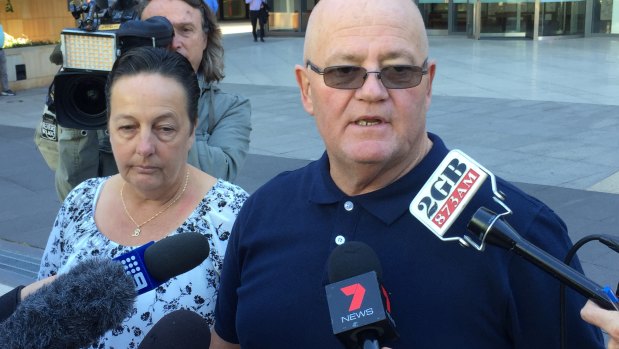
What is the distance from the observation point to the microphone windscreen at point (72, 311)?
1.43 meters

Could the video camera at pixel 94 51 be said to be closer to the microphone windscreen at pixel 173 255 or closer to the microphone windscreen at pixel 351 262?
the microphone windscreen at pixel 173 255

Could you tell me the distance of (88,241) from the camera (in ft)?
8.72

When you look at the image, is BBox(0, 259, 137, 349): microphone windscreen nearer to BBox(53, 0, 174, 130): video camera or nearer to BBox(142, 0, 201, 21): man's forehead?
BBox(53, 0, 174, 130): video camera

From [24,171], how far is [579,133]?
22.4ft

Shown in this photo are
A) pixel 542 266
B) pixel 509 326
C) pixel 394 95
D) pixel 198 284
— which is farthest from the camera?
pixel 198 284

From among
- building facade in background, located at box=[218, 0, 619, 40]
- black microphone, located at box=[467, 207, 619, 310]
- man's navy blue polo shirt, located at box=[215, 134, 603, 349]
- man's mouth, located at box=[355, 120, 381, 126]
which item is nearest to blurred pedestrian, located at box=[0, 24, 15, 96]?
building facade in background, located at box=[218, 0, 619, 40]

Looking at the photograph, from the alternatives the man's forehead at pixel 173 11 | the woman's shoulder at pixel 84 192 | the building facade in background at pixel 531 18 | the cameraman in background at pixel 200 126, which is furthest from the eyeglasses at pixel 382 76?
the building facade in background at pixel 531 18

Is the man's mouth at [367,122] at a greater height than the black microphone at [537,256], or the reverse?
the man's mouth at [367,122]

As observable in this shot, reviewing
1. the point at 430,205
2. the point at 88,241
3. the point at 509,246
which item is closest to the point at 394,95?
the point at 430,205

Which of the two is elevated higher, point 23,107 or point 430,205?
point 430,205

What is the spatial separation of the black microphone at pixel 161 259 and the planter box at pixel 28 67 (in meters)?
14.8

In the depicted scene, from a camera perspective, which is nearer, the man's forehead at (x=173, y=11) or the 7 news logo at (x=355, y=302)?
the 7 news logo at (x=355, y=302)

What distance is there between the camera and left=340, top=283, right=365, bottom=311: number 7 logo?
58.7 inches

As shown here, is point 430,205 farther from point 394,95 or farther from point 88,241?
point 88,241
